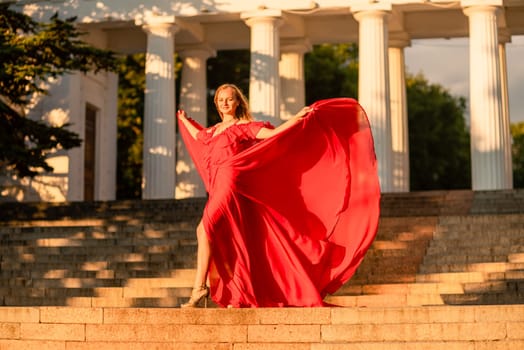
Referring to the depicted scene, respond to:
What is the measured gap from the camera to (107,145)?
52.2 metres

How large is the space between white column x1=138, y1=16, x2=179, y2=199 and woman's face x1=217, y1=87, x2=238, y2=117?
29442 millimetres

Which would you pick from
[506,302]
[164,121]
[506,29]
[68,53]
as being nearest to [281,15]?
[164,121]

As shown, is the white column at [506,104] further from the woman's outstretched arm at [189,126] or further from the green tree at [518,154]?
the green tree at [518,154]

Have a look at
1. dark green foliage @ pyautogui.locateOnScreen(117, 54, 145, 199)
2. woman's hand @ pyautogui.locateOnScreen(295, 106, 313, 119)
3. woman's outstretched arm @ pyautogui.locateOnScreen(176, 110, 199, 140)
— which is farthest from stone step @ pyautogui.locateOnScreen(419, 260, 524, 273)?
dark green foliage @ pyautogui.locateOnScreen(117, 54, 145, 199)

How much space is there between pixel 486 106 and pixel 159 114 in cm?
1285

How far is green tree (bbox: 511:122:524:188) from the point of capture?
8600cm

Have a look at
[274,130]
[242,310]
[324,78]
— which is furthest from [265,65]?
[242,310]

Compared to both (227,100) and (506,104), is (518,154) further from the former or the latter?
(227,100)

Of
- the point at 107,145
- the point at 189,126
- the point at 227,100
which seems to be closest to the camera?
the point at 227,100

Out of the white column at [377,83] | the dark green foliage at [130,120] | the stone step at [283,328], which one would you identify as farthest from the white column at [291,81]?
the stone step at [283,328]

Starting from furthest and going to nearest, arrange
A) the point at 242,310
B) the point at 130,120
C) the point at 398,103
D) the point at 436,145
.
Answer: the point at 436,145 → the point at 130,120 → the point at 398,103 → the point at 242,310

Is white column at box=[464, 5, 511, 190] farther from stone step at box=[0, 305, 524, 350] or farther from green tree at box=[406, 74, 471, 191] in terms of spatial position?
stone step at box=[0, 305, 524, 350]

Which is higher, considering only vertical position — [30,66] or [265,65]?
[265,65]

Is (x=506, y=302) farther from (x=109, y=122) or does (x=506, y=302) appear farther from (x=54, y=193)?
(x=109, y=122)
